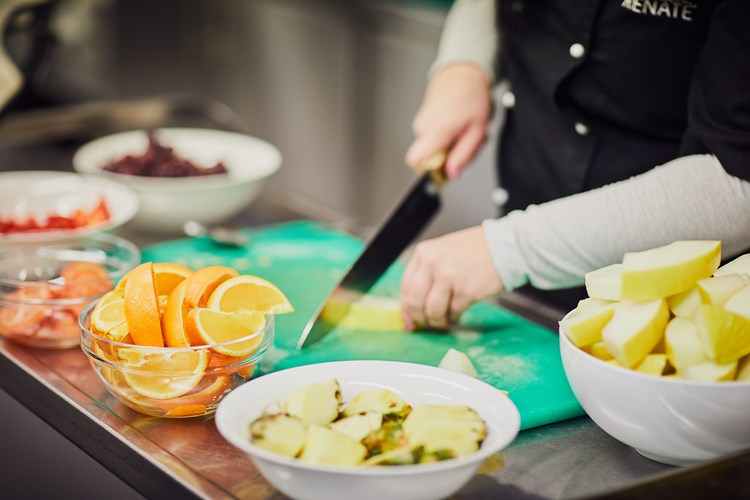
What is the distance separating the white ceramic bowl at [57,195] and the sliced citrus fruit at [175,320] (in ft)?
1.83

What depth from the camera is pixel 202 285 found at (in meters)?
1.09

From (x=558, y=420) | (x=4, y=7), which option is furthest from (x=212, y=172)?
(x=558, y=420)

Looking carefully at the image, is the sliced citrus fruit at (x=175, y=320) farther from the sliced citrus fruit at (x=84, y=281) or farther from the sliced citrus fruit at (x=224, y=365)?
the sliced citrus fruit at (x=84, y=281)

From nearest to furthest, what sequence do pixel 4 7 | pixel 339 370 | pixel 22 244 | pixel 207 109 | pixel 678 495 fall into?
pixel 678 495
pixel 339 370
pixel 22 244
pixel 4 7
pixel 207 109

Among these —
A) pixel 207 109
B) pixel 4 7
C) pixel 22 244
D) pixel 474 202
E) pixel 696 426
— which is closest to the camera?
pixel 696 426

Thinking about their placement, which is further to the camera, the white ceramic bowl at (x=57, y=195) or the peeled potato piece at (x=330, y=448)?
the white ceramic bowl at (x=57, y=195)

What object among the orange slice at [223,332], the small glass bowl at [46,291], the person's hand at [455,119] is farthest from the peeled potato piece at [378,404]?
the person's hand at [455,119]

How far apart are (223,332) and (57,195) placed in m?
0.76

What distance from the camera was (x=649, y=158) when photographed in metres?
1.42

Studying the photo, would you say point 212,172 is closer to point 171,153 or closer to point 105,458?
point 171,153

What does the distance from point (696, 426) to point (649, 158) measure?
61cm

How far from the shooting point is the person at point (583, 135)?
115cm

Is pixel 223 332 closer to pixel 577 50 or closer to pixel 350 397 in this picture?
pixel 350 397

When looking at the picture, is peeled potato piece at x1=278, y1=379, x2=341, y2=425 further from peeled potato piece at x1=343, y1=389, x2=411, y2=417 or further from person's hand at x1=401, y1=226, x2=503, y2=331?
person's hand at x1=401, y1=226, x2=503, y2=331
